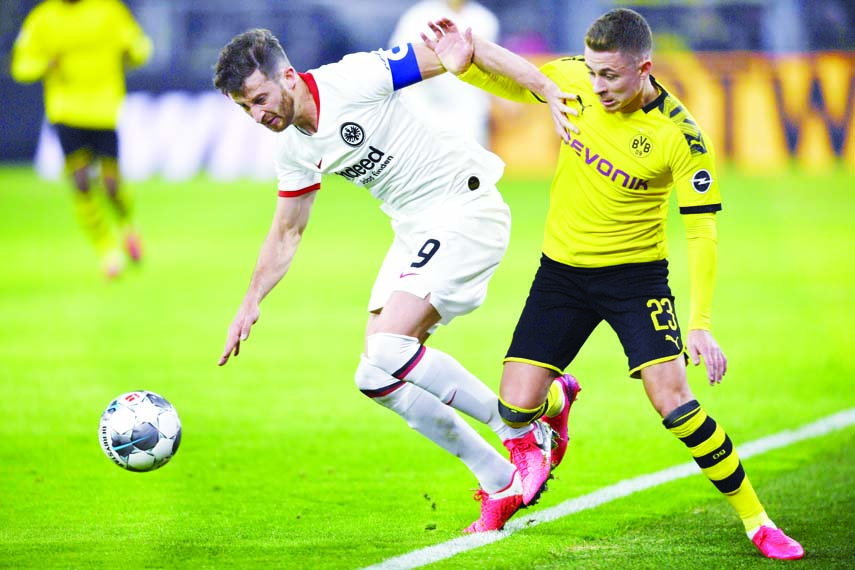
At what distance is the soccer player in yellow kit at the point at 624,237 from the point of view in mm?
4965

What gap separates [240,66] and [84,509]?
2229 mm

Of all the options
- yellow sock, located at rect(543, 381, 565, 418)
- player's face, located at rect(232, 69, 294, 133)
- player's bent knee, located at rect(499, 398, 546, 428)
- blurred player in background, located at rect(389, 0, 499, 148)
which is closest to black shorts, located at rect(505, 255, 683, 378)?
player's bent knee, located at rect(499, 398, 546, 428)

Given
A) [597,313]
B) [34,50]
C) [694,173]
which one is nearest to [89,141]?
[34,50]

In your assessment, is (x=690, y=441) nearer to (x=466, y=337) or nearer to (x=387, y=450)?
(x=387, y=450)

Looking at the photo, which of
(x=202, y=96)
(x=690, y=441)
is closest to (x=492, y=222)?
(x=690, y=441)

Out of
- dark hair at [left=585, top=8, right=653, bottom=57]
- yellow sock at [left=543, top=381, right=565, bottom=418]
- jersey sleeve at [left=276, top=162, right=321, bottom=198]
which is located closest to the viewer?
dark hair at [left=585, top=8, right=653, bottom=57]

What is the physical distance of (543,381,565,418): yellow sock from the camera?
590cm

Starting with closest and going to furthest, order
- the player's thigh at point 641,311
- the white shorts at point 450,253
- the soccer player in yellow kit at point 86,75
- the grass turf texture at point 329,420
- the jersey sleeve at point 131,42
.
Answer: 1. the player's thigh at point 641,311
2. the grass turf texture at point 329,420
3. the white shorts at point 450,253
4. the soccer player in yellow kit at point 86,75
5. the jersey sleeve at point 131,42

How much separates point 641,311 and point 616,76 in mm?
995

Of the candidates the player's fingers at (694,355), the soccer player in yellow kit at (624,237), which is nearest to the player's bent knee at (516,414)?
the soccer player in yellow kit at (624,237)

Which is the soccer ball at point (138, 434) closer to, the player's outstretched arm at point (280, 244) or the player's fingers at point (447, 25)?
the player's outstretched arm at point (280, 244)

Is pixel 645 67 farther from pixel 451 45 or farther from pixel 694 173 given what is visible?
pixel 451 45

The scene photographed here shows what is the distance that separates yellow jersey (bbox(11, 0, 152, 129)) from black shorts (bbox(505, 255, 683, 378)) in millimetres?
9345

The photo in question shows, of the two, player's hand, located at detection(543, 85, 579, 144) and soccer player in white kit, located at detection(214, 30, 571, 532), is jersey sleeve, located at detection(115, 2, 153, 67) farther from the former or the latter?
player's hand, located at detection(543, 85, 579, 144)
